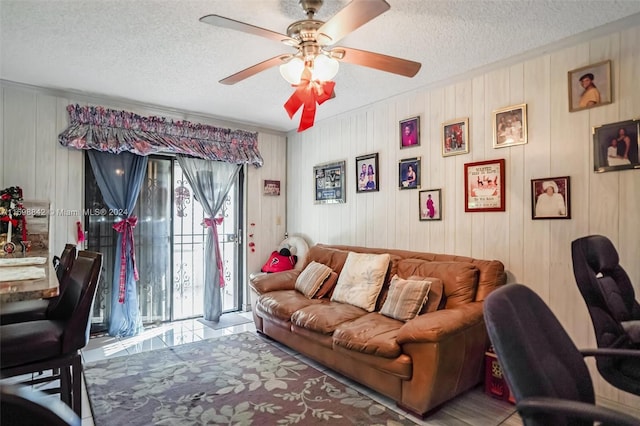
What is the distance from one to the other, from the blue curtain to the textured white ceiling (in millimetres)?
743

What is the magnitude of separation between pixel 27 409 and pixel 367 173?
3.64 m

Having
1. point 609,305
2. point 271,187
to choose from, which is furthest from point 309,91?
point 271,187

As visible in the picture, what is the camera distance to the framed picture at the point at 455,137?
3.08 metres

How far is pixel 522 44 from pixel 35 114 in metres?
4.31

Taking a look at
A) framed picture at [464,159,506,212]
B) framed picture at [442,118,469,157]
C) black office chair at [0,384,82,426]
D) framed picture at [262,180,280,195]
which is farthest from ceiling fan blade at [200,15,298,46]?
framed picture at [262,180,280,195]

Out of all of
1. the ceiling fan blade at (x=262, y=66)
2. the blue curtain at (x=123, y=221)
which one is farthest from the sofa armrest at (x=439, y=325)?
the blue curtain at (x=123, y=221)

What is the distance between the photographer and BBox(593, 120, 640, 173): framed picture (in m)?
2.22

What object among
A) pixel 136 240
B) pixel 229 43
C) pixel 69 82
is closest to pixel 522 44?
pixel 229 43

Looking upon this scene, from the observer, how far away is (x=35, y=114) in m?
3.39

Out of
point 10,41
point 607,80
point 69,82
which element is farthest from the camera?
point 69,82

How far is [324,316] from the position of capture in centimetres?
284

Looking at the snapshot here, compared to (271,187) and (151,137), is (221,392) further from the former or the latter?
(271,187)

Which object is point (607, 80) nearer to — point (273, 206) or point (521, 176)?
point (521, 176)

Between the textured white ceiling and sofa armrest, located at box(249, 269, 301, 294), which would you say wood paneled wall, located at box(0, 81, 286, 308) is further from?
sofa armrest, located at box(249, 269, 301, 294)
